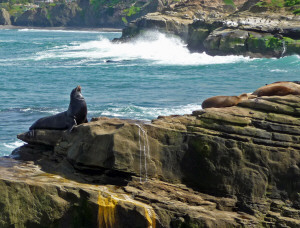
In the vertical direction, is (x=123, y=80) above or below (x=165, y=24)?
below

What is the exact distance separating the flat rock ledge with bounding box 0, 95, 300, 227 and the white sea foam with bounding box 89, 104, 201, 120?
12418 millimetres

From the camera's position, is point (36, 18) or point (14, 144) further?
point (36, 18)

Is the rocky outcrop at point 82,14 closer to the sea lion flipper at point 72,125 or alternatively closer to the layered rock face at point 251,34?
the layered rock face at point 251,34

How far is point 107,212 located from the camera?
1030 cm

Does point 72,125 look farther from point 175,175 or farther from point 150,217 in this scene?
point 150,217

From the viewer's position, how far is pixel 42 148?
1269cm

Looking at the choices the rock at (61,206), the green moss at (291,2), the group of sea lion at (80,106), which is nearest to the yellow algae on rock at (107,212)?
the rock at (61,206)

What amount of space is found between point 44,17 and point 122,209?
150m

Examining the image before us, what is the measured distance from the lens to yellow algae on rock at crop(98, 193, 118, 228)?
10289 millimetres

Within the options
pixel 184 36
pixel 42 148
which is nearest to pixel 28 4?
pixel 184 36

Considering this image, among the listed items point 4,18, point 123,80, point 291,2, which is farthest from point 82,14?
point 123,80

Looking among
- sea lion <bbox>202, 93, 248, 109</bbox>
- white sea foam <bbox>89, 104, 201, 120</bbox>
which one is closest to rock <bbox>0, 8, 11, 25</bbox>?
white sea foam <bbox>89, 104, 201, 120</bbox>

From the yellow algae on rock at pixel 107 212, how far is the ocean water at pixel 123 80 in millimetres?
8029

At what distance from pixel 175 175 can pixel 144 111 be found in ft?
47.8
